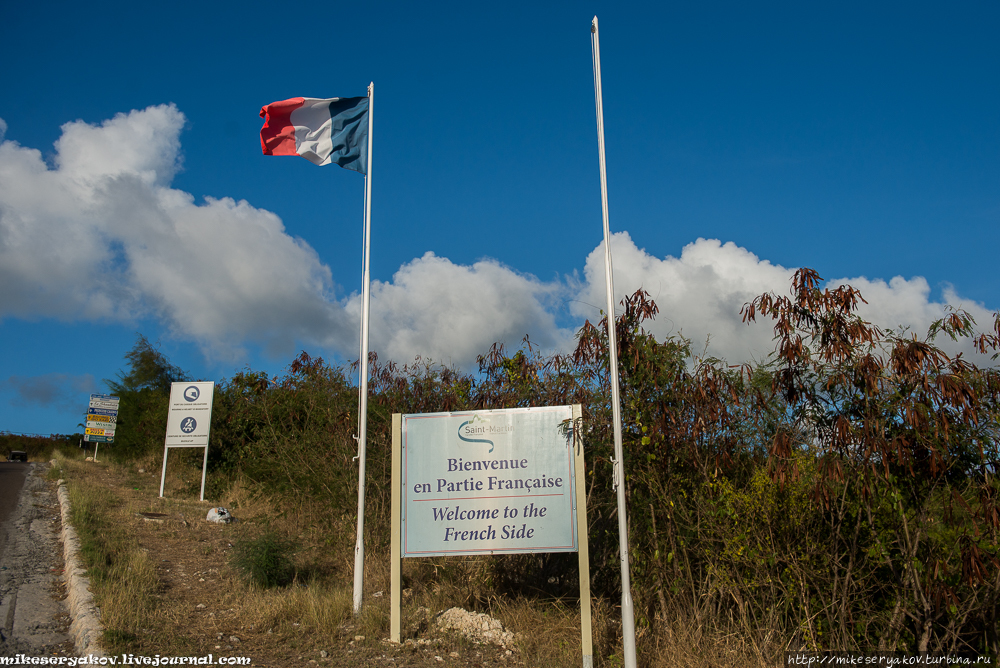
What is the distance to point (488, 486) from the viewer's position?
20.2 ft

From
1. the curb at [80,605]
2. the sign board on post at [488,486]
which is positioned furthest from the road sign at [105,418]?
the sign board on post at [488,486]

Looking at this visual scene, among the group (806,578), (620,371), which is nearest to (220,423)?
(620,371)

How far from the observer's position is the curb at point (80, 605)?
5.39 meters

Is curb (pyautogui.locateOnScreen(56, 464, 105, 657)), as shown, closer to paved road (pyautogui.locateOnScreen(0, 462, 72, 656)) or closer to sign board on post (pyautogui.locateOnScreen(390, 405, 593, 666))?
paved road (pyautogui.locateOnScreen(0, 462, 72, 656))

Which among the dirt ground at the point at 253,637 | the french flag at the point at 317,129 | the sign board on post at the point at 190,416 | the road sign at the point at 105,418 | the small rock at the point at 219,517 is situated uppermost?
the french flag at the point at 317,129

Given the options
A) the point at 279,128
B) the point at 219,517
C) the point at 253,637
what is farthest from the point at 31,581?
the point at 279,128

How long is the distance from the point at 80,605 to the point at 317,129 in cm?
592

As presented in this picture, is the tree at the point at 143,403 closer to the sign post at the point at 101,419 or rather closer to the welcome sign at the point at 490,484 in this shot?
the sign post at the point at 101,419

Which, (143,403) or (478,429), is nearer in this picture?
(478,429)

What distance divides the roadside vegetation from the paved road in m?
0.66

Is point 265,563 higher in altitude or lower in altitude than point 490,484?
lower

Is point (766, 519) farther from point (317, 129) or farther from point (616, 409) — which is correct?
point (317, 129)

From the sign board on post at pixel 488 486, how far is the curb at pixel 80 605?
8.24 ft

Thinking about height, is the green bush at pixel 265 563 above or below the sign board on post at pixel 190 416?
below
